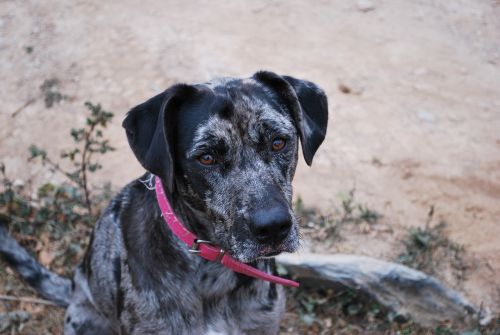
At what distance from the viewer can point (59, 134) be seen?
22.1 ft

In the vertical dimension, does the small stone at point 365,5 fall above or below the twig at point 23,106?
above

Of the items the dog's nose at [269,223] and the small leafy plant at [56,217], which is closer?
the dog's nose at [269,223]

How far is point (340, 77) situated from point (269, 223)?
462 centimetres

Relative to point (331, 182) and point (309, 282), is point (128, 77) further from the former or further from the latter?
point (309, 282)

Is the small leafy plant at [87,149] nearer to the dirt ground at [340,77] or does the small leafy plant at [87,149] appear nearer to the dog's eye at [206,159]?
the dirt ground at [340,77]

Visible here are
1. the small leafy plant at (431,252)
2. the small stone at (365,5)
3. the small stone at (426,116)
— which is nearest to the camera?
the small leafy plant at (431,252)

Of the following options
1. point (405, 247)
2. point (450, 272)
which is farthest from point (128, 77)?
point (450, 272)

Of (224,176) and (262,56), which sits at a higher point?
(224,176)

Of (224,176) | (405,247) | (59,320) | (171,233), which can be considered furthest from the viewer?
A: (405,247)

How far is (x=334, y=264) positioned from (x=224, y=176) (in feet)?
7.12

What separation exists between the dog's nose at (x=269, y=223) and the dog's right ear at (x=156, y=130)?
0.52m

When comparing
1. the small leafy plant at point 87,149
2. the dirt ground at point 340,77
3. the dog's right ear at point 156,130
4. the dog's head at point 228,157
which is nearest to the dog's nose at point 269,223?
the dog's head at point 228,157

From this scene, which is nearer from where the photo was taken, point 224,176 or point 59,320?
point 224,176

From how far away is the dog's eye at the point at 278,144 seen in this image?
3.40 m
